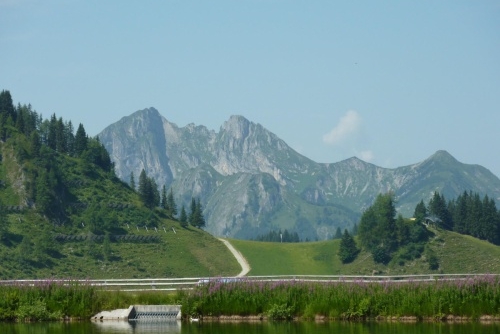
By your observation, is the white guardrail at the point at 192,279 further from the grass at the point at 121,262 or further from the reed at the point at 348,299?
the grass at the point at 121,262

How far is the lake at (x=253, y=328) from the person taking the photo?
54844 millimetres

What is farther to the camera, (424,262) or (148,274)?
(424,262)

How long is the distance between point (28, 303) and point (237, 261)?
134395 mm

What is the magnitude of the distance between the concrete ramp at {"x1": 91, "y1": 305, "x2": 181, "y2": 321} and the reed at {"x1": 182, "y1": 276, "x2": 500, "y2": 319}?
1107mm

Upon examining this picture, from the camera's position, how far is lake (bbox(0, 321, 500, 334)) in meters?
54.8

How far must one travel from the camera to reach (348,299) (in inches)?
2489

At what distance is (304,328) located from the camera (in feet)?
188

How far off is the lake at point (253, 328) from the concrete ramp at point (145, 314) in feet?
7.09

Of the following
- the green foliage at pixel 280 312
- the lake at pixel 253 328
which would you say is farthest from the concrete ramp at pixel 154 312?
the green foliage at pixel 280 312

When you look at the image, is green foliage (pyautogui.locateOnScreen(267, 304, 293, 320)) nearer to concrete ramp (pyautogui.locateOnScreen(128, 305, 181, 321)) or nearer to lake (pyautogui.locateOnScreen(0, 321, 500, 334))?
lake (pyautogui.locateOnScreen(0, 321, 500, 334))

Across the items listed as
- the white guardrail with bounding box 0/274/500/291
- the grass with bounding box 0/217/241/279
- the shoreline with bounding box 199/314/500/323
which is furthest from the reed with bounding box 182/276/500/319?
the grass with bounding box 0/217/241/279

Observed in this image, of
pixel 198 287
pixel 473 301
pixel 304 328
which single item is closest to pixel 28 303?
pixel 198 287

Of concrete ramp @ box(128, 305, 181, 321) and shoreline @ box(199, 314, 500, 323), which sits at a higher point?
concrete ramp @ box(128, 305, 181, 321)

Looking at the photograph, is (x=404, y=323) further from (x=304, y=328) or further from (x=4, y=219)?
(x=4, y=219)
